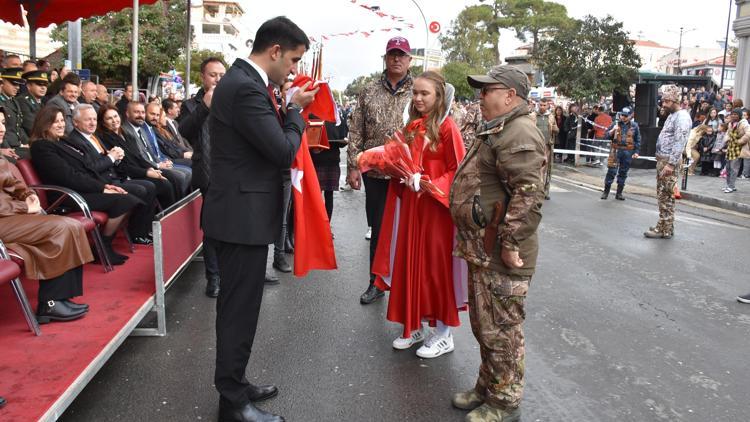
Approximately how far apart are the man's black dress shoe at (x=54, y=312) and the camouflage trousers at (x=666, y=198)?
773 centimetres

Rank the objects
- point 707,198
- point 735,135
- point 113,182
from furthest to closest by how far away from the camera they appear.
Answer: point 735,135 < point 707,198 < point 113,182

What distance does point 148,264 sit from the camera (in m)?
5.39

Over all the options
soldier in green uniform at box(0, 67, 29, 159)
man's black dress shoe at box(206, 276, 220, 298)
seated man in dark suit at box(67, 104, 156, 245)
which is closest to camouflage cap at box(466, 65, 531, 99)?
man's black dress shoe at box(206, 276, 220, 298)

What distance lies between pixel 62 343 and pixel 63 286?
0.55 metres

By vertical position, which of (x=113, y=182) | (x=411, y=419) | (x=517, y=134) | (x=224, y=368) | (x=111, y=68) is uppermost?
(x=111, y=68)

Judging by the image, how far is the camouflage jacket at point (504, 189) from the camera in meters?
3.14

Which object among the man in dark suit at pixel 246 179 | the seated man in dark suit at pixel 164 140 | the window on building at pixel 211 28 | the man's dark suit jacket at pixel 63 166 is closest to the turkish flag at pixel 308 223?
the man in dark suit at pixel 246 179

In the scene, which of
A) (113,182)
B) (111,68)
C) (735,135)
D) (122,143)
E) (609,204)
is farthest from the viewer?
(111,68)

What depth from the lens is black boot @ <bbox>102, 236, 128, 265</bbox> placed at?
5.33m

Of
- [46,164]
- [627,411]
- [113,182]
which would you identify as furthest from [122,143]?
[627,411]

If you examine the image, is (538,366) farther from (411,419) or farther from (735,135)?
(735,135)

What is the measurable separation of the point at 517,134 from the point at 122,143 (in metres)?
5.08

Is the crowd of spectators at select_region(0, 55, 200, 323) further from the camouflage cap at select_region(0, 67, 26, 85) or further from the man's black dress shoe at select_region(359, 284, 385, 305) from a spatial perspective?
the man's black dress shoe at select_region(359, 284, 385, 305)

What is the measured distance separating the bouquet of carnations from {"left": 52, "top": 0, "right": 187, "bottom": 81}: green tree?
2318 centimetres
